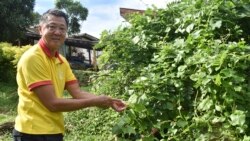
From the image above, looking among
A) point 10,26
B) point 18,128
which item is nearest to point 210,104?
point 18,128

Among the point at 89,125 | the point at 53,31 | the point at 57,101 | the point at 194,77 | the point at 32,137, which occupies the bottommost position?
the point at 89,125

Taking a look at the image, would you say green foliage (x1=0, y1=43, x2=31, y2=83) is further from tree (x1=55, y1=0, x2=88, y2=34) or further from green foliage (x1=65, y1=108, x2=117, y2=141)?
tree (x1=55, y1=0, x2=88, y2=34)

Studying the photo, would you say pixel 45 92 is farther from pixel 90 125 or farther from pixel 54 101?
pixel 90 125

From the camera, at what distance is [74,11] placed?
3806 centimetres

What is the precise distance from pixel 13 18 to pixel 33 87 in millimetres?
18536

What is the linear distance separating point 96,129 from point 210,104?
2268 mm

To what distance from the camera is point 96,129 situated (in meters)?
4.69

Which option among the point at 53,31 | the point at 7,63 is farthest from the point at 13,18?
the point at 53,31

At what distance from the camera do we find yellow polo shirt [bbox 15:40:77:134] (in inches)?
101

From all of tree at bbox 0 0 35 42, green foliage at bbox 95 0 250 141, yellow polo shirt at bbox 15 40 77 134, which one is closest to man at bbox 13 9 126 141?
yellow polo shirt at bbox 15 40 77 134

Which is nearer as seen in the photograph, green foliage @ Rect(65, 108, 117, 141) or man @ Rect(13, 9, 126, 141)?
man @ Rect(13, 9, 126, 141)

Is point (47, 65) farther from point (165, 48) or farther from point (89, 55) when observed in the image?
point (89, 55)

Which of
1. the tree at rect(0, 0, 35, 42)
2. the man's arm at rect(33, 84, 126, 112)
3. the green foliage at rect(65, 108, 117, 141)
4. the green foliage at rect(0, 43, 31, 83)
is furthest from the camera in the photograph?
the tree at rect(0, 0, 35, 42)

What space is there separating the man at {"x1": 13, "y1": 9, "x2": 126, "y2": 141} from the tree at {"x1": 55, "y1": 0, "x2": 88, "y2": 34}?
35.0 m
